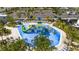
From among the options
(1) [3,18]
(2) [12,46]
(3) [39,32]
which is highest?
(1) [3,18]

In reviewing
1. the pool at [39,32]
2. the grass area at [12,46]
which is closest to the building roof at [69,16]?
the pool at [39,32]

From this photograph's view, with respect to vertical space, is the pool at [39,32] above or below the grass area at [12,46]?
above

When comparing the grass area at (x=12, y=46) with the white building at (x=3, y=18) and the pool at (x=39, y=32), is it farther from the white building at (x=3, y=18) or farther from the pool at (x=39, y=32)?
the white building at (x=3, y=18)

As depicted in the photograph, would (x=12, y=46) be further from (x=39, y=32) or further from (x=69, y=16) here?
(x=69, y=16)

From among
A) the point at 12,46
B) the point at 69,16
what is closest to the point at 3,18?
the point at 12,46
